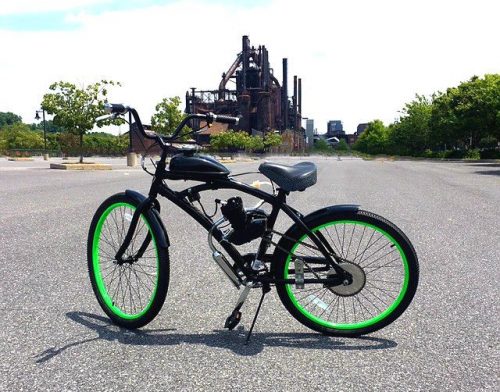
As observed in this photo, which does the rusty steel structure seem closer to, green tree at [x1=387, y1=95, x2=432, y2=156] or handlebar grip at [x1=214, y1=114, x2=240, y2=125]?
green tree at [x1=387, y1=95, x2=432, y2=156]

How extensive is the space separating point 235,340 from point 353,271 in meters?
0.97


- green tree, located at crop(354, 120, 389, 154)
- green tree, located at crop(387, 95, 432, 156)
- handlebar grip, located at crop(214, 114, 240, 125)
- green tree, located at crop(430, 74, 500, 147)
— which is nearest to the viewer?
handlebar grip, located at crop(214, 114, 240, 125)

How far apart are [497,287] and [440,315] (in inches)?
43.6

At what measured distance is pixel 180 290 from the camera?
13.8 feet

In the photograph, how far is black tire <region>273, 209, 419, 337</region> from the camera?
3.05m

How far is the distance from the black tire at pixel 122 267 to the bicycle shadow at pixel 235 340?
0.13 meters

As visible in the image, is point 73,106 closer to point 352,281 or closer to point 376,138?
point 352,281

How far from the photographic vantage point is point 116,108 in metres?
3.13

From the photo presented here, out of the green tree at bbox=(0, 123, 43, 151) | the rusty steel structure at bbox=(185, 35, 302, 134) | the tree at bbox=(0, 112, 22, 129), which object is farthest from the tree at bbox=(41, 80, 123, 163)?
the tree at bbox=(0, 112, 22, 129)

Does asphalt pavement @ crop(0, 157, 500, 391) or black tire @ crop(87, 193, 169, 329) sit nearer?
asphalt pavement @ crop(0, 157, 500, 391)

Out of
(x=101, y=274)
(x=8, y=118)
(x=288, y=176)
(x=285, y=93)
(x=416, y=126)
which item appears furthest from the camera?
(x=8, y=118)

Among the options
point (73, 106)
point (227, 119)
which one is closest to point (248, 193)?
point (227, 119)

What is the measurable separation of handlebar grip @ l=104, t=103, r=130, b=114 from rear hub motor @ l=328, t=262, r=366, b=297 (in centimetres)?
186

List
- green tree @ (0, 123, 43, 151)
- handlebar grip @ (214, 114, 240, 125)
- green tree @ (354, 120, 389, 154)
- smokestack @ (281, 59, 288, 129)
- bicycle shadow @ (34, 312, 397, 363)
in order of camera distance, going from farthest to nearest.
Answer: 1. green tree @ (354, 120, 389, 154)
2. smokestack @ (281, 59, 288, 129)
3. green tree @ (0, 123, 43, 151)
4. handlebar grip @ (214, 114, 240, 125)
5. bicycle shadow @ (34, 312, 397, 363)
